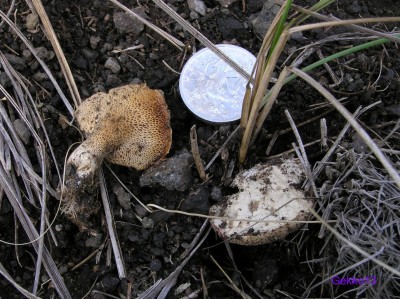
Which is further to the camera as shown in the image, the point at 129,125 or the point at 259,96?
the point at 129,125

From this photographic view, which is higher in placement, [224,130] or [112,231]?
[224,130]

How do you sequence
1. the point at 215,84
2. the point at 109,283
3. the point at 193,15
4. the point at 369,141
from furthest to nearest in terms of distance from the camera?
the point at 193,15, the point at 215,84, the point at 109,283, the point at 369,141

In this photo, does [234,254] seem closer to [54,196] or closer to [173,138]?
[173,138]

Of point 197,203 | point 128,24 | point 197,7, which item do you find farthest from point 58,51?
point 197,203

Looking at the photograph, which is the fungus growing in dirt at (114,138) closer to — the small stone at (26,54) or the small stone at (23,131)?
the small stone at (23,131)

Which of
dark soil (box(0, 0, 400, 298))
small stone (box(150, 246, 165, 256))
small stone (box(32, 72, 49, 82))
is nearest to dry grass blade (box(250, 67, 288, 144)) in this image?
dark soil (box(0, 0, 400, 298))

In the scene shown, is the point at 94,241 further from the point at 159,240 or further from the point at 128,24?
the point at 128,24

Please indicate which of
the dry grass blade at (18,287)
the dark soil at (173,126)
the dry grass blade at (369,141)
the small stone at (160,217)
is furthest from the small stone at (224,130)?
Result: the dry grass blade at (18,287)

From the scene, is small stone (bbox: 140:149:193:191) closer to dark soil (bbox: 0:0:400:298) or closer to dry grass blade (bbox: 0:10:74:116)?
dark soil (bbox: 0:0:400:298)
